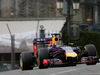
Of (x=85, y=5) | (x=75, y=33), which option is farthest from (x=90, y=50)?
(x=85, y=5)

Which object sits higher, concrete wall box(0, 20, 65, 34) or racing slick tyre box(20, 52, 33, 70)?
concrete wall box(0, 20, 65, 34)

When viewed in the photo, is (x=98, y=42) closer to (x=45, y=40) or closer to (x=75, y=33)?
(x=75, y=33)

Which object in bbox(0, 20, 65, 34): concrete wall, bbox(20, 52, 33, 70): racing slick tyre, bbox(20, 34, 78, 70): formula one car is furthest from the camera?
bbox(0, 20, 65, 34): concrete wall

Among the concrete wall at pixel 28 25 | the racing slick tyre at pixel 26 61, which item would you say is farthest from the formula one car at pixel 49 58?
the concrete wall at pixel 28 25

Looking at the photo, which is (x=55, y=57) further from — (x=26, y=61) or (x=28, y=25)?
(x=28, y=25)

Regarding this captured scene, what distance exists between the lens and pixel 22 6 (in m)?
28.7

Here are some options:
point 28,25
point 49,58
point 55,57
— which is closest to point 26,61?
point 49,58

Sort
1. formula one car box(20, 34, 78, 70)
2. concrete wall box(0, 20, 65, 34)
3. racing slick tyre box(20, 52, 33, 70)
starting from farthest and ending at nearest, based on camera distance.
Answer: concrete wall box(0, 20, 65, 34) → racing slick tyre box(20, 52, 33, 70) → formula one car box(20, 34, 78, 70)

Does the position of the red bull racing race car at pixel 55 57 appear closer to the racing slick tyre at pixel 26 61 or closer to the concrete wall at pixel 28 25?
the racing slick tyre at pixel 26 61

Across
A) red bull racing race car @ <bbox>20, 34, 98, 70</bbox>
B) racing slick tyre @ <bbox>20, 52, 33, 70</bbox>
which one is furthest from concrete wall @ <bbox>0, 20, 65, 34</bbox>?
racing slick tyre @ <bbox>20, 52, 33, 70</bbox>

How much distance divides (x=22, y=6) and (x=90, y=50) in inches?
686

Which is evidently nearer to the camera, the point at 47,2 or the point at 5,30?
the point at 5,30

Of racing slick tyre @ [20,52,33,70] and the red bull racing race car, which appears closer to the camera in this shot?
the red bull racing race car

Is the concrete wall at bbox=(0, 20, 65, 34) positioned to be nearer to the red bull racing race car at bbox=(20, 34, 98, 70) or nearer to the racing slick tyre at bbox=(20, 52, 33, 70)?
the red bull racing race car at bbox=(20, 34, 98, 70)
